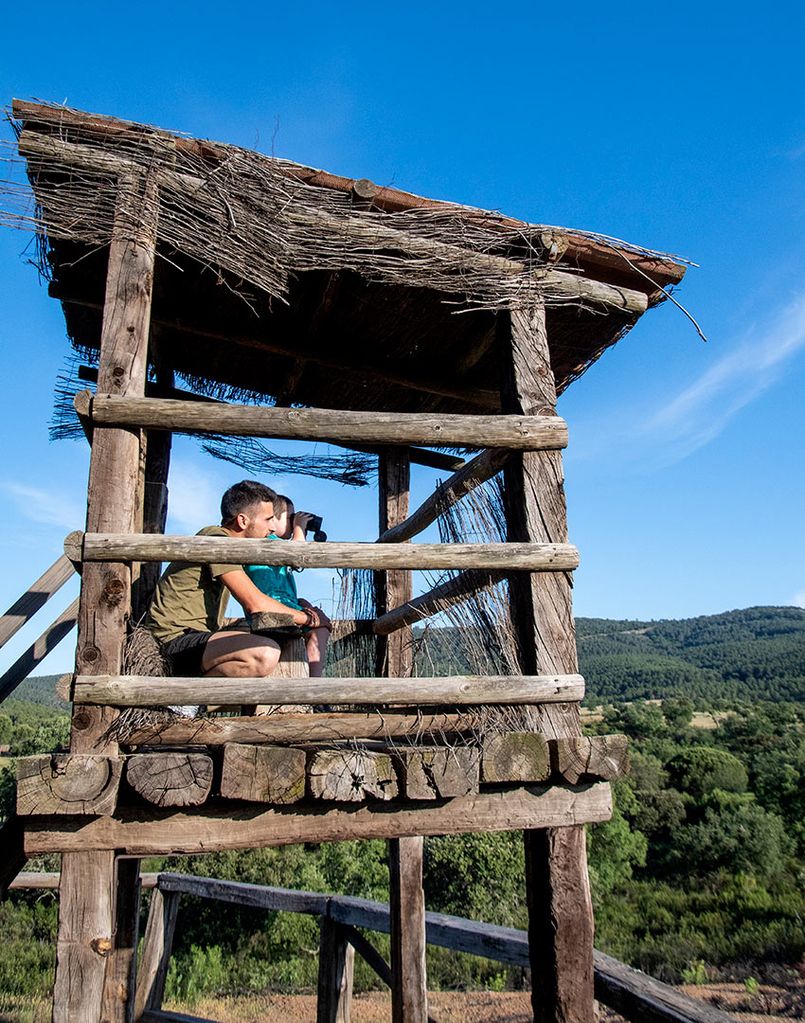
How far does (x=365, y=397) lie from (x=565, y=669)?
10.3ft

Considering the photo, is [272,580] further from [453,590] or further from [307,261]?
[307,261]

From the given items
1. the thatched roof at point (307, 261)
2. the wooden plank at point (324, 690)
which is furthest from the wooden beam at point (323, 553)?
the thatched roof at point (307, 261)

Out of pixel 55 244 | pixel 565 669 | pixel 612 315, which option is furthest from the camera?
pixel 612 315

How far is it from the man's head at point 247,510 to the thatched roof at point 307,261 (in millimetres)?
984

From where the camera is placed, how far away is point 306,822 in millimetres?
2668

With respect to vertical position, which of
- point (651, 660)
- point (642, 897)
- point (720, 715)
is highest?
point (651, 660)

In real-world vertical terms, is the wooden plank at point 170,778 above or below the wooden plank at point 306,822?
above

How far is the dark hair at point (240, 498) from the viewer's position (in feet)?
13.0

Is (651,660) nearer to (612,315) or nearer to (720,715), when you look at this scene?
(720,715)

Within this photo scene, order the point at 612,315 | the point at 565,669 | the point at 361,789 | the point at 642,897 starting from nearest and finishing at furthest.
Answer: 1. the point at 361,789
2. the point at 565,669
3. the point at 612,315
4. the point at 642,897

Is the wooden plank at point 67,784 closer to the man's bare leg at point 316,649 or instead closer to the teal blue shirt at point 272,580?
the teal blue shirt at point 272,580

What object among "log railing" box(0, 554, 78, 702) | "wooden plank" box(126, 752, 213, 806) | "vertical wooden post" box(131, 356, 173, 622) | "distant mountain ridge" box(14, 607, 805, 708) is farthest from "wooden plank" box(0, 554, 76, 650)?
"distant mountain ridge" box(14, 607, 805, 708)

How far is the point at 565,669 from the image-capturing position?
10.2 ft

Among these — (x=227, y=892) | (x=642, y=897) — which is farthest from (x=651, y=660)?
(x=227, y=892)
